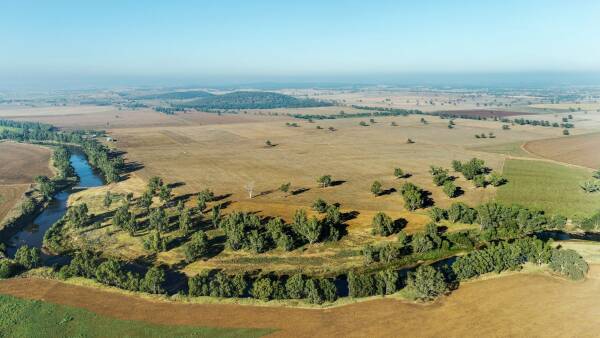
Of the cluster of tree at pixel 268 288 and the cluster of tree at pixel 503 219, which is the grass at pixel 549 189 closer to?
the cluster of tree at pixel 503 219

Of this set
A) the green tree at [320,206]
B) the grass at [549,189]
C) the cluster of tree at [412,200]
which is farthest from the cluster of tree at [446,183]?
the green tree at [320,206]

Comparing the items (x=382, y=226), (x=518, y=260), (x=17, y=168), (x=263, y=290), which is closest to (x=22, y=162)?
(x=17, y=168)

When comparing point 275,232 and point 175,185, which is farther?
point 175,185

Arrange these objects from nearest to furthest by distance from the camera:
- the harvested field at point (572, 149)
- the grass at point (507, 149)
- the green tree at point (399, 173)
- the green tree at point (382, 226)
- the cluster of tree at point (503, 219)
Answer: the cluster of tree at point (503, 219) < the green tree at point (382, 226) < the green tree at point (399, 173) < the harvested field at point (572, 149) < the grass at point (507, 149)

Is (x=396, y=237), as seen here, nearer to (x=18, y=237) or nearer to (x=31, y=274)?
(x=31, y=274)

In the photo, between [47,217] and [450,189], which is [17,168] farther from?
[450,189]
